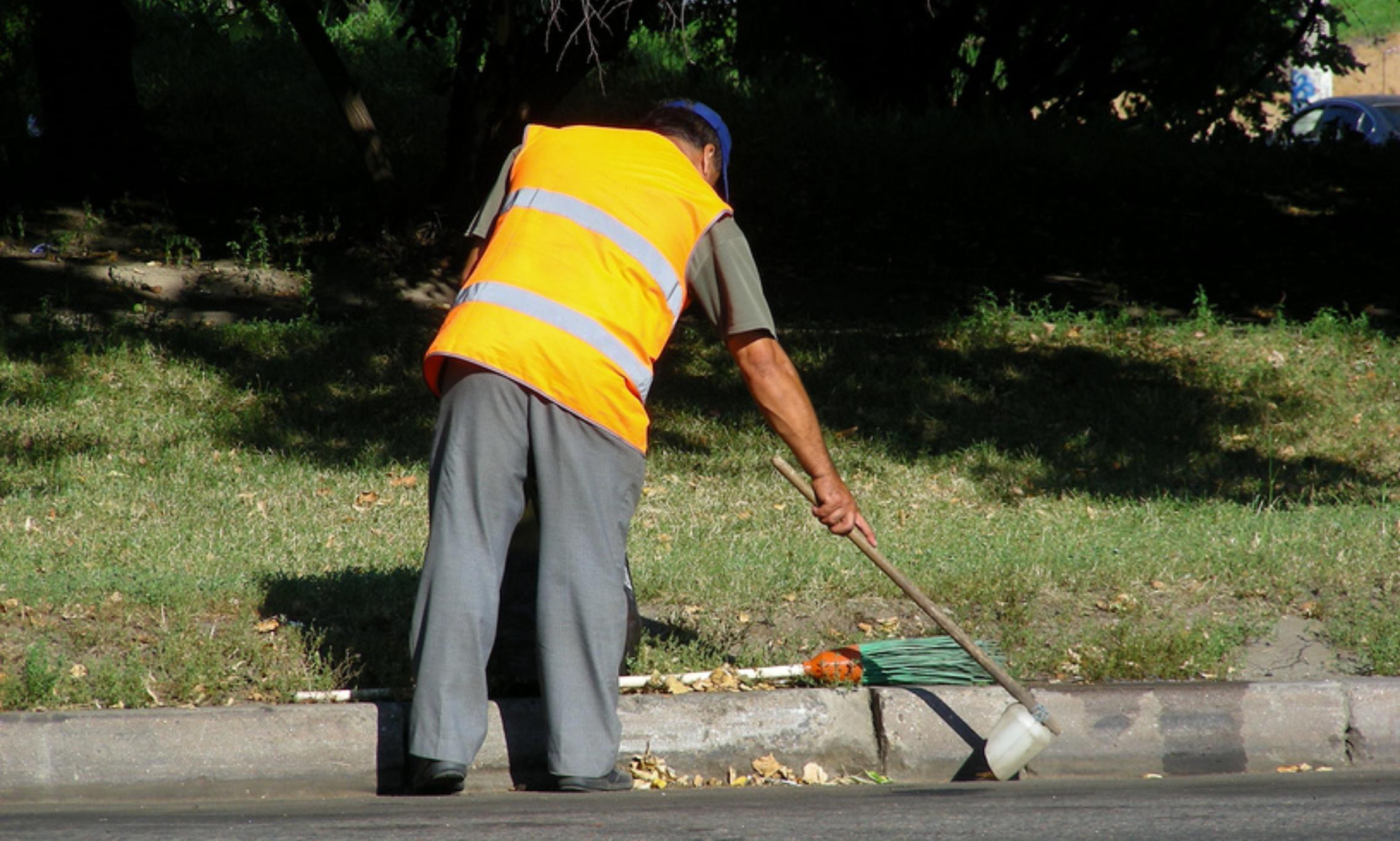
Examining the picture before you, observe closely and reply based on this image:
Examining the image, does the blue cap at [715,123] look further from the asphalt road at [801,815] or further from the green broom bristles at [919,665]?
the asphalt road at [801,815]

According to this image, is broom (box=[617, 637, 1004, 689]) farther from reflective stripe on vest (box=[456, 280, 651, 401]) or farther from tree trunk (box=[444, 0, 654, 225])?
tree trunk (box=[444, 0, 654, 225])

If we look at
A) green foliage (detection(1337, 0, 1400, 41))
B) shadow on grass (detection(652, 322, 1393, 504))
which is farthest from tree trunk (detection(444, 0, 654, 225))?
green foliage (detection(1337, 0, 1400, 41))

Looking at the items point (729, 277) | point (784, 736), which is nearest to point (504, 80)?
point (729, 277)

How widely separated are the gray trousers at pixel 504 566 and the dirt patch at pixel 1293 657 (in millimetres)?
2124

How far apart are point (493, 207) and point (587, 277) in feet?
1.58

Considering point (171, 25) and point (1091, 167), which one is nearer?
point (1091, 167)

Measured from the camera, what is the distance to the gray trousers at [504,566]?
3803mm

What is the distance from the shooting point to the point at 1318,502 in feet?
23.0

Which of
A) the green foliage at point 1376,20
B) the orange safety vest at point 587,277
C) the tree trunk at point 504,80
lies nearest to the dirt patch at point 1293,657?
the orange safety vest at point 587,277

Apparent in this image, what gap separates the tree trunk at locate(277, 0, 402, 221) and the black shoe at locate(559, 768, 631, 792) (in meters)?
6.99

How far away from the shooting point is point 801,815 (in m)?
3.64

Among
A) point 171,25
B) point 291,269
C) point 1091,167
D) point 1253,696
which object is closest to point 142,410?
point 291,269

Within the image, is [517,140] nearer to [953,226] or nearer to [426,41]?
[426,41]

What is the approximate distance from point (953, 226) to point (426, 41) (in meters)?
5.16
